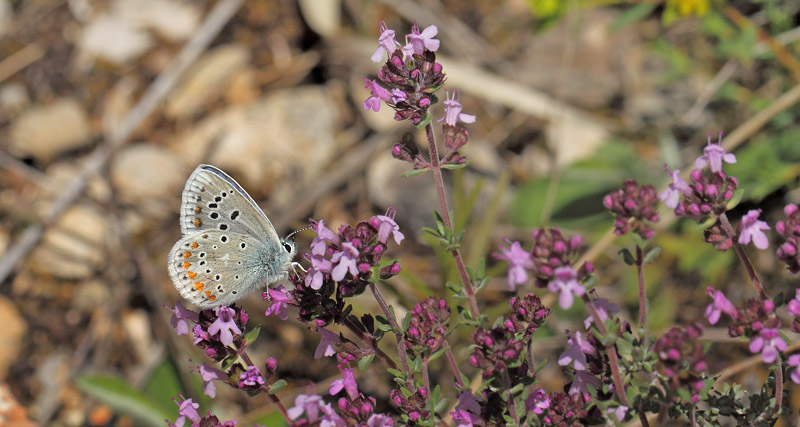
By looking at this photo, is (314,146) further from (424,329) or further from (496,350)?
(496,350)

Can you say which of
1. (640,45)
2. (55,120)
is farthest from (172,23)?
(640,45)

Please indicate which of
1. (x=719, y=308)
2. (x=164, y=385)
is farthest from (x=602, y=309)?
(x=164, y=385)

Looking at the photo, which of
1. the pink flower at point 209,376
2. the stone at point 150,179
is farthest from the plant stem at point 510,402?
the stone at point 150,179

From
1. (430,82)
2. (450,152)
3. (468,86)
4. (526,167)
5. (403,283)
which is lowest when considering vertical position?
(403,283)

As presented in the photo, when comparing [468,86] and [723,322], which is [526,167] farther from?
[723,322]

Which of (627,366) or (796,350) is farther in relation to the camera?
(796,350)

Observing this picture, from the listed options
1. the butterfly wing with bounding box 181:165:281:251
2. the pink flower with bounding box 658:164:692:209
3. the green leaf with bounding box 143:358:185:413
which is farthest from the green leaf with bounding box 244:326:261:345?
the green leaf with bounding box 143:358:185:413

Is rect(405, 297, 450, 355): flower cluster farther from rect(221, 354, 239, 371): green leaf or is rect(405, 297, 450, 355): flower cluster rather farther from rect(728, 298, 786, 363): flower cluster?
rect(728, 298, 786, 363): flower cluster
